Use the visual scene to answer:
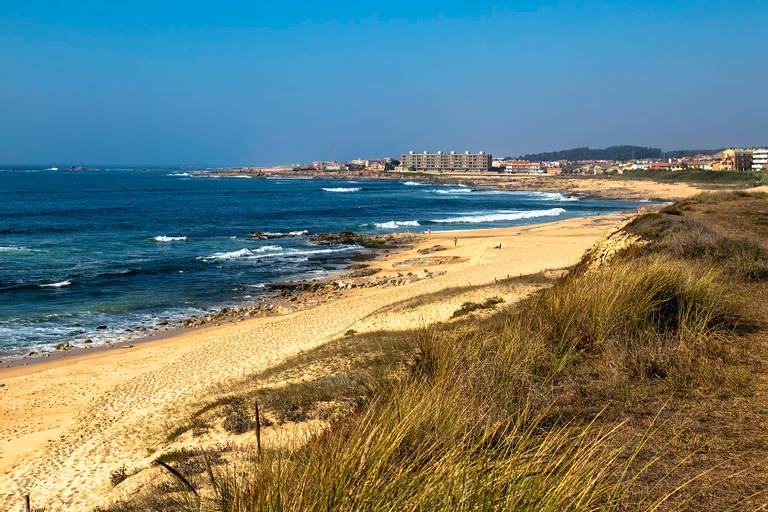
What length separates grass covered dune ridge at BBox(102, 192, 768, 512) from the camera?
3174mm

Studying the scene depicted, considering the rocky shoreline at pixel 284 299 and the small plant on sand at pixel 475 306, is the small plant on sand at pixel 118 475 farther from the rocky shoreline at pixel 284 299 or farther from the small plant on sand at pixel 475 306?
the rocky shoreline at pixel 284 299

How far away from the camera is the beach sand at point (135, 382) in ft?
32.0

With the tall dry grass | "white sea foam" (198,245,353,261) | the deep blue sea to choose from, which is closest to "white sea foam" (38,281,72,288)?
the deep blue sea

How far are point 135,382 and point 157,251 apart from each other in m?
28.4

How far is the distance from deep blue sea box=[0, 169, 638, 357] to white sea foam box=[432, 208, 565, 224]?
0.40ft

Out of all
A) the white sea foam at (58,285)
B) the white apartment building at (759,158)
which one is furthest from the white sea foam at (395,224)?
the white apartment building at (759,158)

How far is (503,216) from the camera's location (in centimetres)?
6644

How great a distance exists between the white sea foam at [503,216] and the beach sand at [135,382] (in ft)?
111

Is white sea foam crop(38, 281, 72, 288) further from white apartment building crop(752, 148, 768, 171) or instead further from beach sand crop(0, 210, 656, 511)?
white apartment building crop(752, 148, 768, 171)

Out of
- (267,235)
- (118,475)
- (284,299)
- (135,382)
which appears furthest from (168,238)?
(118,475)

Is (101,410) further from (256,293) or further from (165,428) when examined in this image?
(256,293)

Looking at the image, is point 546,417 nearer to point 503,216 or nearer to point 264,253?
point 264,253

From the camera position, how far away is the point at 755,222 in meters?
21.1

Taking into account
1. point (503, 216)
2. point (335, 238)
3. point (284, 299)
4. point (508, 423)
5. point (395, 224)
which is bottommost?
point (284, 299)
